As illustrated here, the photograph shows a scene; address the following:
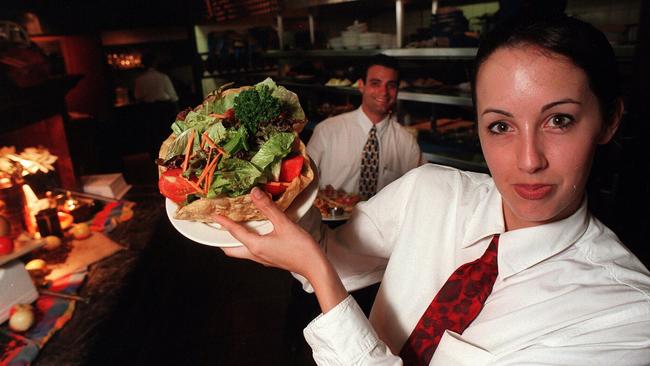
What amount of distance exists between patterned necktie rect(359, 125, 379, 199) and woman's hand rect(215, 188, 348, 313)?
8.45ft

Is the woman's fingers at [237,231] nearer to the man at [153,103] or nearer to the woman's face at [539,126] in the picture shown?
the woman's face at [539,126]

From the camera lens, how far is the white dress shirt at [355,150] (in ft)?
12.5

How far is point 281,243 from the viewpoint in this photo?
1.17 meters

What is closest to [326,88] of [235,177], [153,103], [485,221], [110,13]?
[235,177]

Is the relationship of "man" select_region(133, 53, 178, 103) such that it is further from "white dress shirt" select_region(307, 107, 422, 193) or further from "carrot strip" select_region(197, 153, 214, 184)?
"carrot strip" select_region(197, 153, 214, 184)

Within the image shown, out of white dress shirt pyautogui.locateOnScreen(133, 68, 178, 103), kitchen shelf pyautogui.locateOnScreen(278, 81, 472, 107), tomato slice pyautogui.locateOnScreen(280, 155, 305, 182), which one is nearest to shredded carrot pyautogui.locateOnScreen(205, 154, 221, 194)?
tomato slice pyautogui.locateOnScreen(280, 155, 305, 182)

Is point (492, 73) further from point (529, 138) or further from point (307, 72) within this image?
point (307, 72)

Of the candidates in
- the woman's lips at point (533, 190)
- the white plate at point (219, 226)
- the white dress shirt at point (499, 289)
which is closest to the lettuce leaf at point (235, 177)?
the white plate at point (219, 226)

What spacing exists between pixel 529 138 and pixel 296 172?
782mm

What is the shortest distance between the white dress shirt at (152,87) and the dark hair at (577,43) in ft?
30.7

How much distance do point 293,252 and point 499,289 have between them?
59 centimetres

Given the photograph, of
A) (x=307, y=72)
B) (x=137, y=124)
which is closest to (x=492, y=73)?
(x=307, y=72)

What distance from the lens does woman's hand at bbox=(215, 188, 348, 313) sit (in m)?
1.12

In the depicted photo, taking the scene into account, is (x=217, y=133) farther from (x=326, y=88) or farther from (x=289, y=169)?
(x=326, y=88)
